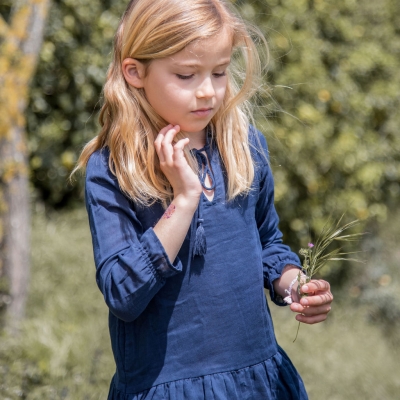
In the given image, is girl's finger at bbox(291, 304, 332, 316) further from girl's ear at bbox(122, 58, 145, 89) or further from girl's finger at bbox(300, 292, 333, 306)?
girl's ear at bbox(122, 58, 145, 89)

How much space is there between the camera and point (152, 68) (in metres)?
1.60

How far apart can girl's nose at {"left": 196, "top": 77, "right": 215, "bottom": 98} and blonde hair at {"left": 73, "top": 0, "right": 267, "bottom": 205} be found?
0.10 metres

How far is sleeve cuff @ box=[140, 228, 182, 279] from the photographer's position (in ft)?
4.86

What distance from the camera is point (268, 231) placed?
1.89 metres

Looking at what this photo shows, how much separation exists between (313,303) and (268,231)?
1.14 ft

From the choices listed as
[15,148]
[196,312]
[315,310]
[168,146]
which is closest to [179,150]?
[168,146]

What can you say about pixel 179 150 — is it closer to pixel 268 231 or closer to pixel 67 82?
pixel 268 231

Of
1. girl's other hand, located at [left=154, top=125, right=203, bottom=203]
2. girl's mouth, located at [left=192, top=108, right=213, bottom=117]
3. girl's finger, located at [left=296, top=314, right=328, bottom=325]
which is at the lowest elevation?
girl's finger, located at [left=296, top=314, right=328, bottom=325]

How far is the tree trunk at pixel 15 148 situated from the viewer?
3232 mm

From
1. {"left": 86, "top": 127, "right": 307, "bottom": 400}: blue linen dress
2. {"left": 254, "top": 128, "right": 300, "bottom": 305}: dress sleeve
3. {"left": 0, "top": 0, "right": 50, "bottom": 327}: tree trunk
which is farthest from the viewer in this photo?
{"left": 0, "top": 0, "right": 50, "bottom": 327}: tree trunk

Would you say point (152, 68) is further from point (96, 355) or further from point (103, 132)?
point (96, 355)

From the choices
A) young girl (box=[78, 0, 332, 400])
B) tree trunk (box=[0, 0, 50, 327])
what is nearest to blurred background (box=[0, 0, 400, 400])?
tree trunk (box=[0, 0, 50, 327])

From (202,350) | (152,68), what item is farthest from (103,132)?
(202,350)

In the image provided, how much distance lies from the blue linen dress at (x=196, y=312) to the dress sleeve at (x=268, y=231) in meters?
0.06
